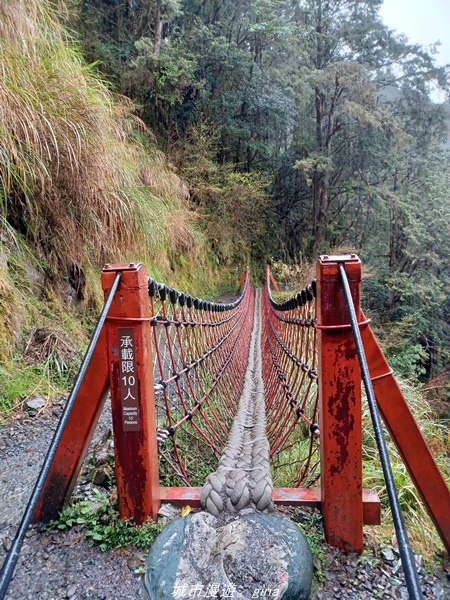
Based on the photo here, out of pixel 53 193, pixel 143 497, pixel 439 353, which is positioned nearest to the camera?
pixel 143 497

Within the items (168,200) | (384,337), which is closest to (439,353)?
(384,337)

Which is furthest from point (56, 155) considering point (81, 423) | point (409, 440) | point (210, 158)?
point (210, 158)

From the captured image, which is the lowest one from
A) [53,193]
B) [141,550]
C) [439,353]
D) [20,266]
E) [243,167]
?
[439,353]

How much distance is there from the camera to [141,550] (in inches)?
30.4

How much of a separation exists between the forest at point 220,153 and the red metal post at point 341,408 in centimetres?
154

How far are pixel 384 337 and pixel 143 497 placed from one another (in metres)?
6.49

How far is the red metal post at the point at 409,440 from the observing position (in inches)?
29.5

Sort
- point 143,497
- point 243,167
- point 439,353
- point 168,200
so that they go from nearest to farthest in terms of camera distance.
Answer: point 143,497
point 168,200
point 439,353
point 243,167

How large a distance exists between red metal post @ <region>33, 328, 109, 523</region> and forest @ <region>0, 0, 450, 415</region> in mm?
1083

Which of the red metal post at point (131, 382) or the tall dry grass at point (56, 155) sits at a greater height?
the tall dry grass at point (56, 155)

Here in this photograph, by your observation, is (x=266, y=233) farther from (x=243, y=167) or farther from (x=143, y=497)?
(x=143, y=497)

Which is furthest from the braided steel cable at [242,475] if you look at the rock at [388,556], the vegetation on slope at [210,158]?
the vegetation on slope at [210,158]

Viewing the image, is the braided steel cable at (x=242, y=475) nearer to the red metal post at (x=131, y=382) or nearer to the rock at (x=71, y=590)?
the red metal post at (x=131, y=382)

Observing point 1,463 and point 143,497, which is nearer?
point 143,497
